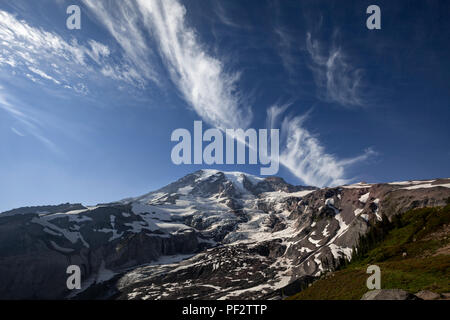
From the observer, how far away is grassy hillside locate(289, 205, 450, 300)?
A: 3458cm

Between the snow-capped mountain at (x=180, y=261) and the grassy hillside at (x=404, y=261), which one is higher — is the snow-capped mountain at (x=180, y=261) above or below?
below

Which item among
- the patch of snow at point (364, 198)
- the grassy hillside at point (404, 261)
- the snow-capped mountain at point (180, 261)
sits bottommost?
the snow-capped mountain at point (180, 261)

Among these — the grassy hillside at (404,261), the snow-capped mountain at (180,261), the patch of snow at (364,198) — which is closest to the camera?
the grassy hillside at (404,261)

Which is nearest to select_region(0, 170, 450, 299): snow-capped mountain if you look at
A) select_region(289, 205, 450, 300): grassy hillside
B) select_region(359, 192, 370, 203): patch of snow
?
select_region(359, 192, 370, 203): patch of snow

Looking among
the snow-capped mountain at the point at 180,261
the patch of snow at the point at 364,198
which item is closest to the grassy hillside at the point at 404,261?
the snow-capped mountain at the point at 180,261

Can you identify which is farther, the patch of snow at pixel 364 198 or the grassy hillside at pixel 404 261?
the patch of snow at pixel 364 198

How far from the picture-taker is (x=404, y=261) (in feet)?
166

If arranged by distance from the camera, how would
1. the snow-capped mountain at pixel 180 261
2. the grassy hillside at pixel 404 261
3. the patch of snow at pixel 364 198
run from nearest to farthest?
1. the grassy hillside at pixel 404 261
2. the snow-capped mountain at pixel 180 261
3. the patch of snow at pixel 364 198

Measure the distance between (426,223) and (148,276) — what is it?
520 ft

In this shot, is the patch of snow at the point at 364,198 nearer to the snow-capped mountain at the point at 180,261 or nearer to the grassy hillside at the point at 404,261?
the snow-capped mountain at the point at 180,261

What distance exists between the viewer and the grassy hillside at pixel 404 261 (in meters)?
34.6

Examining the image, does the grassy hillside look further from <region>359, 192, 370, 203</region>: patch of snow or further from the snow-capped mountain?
<region>359, 192, 370, 203</region>: patch of snow
